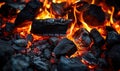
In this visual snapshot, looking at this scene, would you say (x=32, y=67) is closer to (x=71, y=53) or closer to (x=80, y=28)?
(x=71, y=53)

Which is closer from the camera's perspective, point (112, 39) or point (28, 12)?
point (112, 39)

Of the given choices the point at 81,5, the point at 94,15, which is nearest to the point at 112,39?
the point at 94,15

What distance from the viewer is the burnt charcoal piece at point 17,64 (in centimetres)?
350

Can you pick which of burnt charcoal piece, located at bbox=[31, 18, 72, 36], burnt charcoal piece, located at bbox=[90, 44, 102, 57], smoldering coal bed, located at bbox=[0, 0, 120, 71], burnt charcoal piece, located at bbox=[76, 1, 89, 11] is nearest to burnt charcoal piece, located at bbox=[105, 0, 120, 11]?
smoldering coal bed, located at bbox=[0, 0, 120, 71]

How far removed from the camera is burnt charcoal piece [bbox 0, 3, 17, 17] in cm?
470

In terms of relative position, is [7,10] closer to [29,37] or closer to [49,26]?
[29,37]

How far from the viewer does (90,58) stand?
154 inches

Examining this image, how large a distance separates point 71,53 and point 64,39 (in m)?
0.30

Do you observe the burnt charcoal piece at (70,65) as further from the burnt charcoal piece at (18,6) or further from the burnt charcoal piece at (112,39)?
the burnt charcoal piece at (18,6)

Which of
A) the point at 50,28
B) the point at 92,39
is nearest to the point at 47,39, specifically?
the point at 50,28

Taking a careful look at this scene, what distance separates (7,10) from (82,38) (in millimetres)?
1699

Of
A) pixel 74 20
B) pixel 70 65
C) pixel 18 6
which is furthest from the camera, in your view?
pixel 18 6

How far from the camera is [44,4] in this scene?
484cm

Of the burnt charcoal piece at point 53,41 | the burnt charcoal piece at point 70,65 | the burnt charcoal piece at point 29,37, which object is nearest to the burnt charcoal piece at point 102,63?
the burnt charcoal piece at point 70,65
